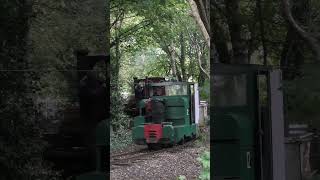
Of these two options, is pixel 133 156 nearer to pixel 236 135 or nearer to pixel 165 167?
pixel 165 167

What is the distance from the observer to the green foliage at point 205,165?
4237 mm

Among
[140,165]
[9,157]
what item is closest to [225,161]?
[140,165]

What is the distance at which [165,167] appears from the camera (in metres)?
4.34

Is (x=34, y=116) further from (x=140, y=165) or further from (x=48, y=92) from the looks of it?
(x=140, y=165)

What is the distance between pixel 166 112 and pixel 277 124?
100cm

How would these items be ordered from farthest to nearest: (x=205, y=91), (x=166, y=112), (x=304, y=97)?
(x=166, y=112), (x=205, y=91), (x=304, y=97)

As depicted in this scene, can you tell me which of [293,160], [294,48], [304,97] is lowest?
[293,160]

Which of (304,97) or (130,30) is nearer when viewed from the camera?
(304,97)

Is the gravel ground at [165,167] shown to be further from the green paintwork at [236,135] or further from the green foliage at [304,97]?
the green foliage at [304,97]

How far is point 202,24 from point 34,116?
1.48 metres

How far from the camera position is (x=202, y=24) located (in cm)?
411

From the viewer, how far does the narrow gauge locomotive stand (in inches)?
168

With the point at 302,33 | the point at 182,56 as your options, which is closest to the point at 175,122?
the point at 182,56

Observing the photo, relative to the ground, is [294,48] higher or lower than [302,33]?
lower
